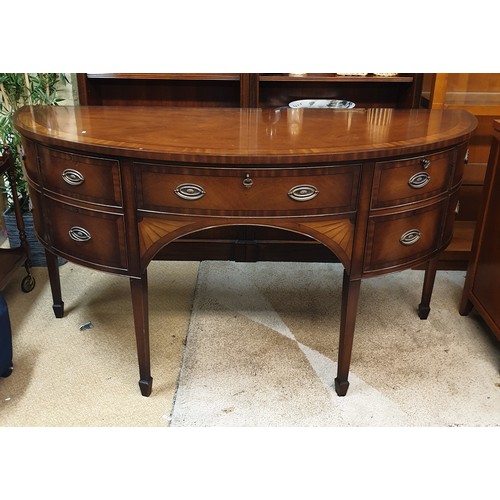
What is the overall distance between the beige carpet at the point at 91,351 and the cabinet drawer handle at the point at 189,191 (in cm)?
70

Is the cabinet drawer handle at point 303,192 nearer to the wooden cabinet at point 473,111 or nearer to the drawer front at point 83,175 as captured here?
the drawer front at point 83,175

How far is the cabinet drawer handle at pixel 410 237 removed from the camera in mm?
1705

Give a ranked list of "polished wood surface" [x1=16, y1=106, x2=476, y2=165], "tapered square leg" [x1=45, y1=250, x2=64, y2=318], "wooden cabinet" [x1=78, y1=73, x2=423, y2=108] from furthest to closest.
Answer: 1. "wooden cabinet" [x1=78, y1=73, x2=423, y2=108]
2. "tapered square leg" [x1=45, y1=250, x2=64, y2=318]
3. "polished wood surface" [x1=16, y1=106, x2=476, y2=165]

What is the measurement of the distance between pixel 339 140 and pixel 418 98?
1093 mm

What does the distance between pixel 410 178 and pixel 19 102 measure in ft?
5.95

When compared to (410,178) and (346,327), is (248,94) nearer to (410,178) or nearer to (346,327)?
(410,178)

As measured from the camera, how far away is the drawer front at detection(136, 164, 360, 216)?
1.54m

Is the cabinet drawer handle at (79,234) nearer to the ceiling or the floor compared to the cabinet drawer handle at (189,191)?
nearer to the floor

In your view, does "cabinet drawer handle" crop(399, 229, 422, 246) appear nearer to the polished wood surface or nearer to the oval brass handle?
the polished wood surface

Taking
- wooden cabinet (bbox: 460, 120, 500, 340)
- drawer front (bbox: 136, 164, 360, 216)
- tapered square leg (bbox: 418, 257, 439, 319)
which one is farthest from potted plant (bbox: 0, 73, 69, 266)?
wooden cabinet (bbox: 460, 120, 500, 340)

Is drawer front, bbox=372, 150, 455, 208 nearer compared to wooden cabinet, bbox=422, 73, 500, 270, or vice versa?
drawer front, bbox=372, 150, 455, 208

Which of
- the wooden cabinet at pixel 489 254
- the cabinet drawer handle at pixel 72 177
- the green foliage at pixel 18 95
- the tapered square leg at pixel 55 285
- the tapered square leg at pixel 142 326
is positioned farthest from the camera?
the green foliage at pixel 18 95

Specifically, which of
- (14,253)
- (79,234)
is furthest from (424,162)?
(14,253)

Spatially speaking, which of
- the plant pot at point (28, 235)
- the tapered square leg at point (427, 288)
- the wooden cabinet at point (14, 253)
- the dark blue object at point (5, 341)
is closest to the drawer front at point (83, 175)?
the dark blue object at point (5, 341)
